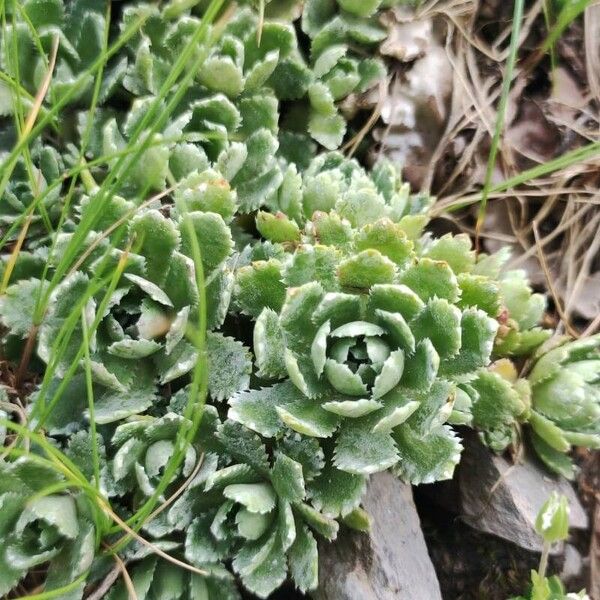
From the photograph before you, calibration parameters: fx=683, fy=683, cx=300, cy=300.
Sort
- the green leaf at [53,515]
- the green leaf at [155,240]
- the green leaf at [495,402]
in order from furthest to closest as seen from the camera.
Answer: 1. the green leaf at [495,402]
2. the green leaf at [155,240]
3. the green leaf at [53,515]

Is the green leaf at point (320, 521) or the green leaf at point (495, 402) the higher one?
the green leaf at point (495, 402)

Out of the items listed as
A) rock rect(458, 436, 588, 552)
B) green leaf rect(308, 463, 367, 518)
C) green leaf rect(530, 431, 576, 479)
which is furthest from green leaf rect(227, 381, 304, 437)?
green leaf rect(530, 431, 576, 479)

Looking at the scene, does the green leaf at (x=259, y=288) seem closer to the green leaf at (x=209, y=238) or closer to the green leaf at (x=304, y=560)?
the green leaf at (x=209, y=238)

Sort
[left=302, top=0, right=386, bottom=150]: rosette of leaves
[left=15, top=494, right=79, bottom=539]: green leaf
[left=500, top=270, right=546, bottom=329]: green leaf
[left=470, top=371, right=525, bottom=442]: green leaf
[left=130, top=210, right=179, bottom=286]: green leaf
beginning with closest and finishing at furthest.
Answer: [left=15, top=494, right=79, bottom=539]: green leaf → [left=130, top=210, right=179, bottom=286]: green leaf → [left=470, top=371, right=525, bottom=442]: green leaf → [left=500, top=270, right=546, bottom=329]: green leaf → [left=302, top=0, right=386, bottom=150]: rosette of leaves

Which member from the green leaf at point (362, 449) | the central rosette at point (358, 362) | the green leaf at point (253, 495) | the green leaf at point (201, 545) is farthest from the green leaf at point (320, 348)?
the green leaf at point (201, 545)

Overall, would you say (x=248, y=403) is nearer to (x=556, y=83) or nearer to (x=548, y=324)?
(x=548, y=324)

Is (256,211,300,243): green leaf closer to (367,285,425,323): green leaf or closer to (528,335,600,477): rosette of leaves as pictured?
(367,285,425,323): green leaf

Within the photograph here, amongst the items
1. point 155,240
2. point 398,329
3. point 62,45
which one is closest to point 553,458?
point 398,329
